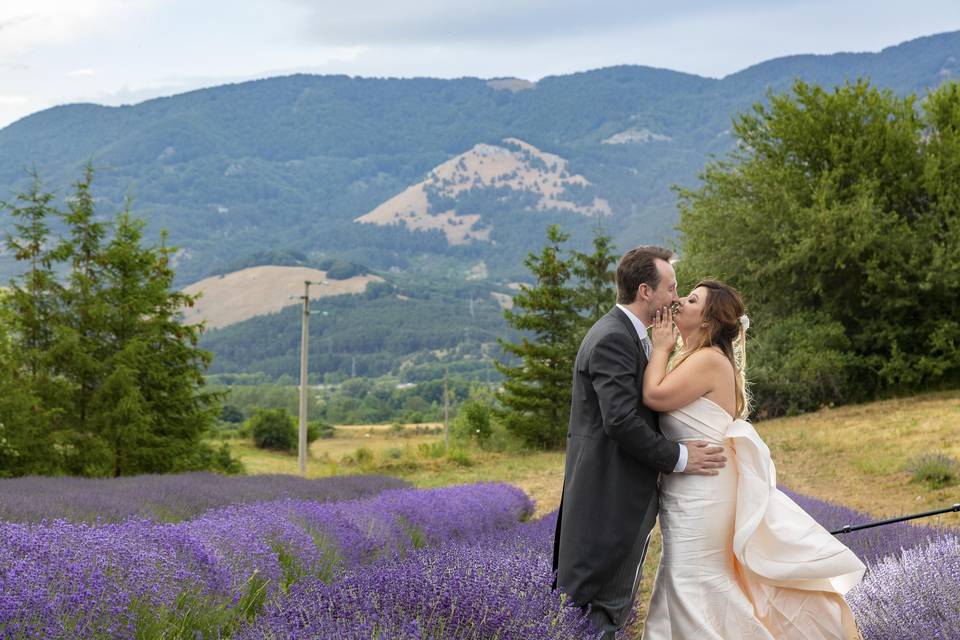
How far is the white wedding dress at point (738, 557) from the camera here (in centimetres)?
492

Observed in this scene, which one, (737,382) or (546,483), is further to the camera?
(546,483)

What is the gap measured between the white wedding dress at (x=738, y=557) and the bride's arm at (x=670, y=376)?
13cm

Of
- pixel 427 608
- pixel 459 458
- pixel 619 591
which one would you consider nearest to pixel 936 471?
pixel 619 591

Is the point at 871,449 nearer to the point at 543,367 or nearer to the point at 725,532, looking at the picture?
the point at 543,367

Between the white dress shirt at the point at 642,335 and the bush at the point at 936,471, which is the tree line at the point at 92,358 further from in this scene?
the white dress shirt at the point at 642,335

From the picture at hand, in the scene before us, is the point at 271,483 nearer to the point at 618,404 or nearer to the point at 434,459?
the point at 618,404

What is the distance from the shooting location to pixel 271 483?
1401 centimetres

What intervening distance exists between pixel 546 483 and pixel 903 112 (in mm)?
17399

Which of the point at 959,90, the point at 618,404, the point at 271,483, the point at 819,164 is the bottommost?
the point at 271,483

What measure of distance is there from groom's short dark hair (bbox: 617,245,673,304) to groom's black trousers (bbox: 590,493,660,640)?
1.06 meters

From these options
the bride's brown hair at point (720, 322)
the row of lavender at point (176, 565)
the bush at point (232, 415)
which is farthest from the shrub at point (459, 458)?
the bush at point (232, 415)

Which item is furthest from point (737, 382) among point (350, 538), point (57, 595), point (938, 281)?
point (938, 281)

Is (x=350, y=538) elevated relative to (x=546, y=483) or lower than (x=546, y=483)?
elevated

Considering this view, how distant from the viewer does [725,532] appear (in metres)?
4.95
